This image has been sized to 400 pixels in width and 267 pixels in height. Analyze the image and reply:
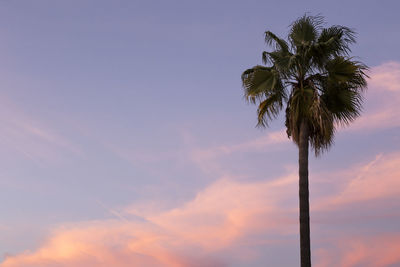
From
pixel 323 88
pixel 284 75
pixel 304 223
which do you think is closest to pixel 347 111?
pixel 323 88

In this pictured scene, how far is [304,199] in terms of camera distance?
2514 centimetres

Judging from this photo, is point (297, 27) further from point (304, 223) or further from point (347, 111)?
point (304, 223)

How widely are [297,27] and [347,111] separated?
4696 mm

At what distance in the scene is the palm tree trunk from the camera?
24.3 metres

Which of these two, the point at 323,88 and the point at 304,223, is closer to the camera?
the point at 304,223

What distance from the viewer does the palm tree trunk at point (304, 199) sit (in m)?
24.3

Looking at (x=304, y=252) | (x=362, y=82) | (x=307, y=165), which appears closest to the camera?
(x=304, y=252)

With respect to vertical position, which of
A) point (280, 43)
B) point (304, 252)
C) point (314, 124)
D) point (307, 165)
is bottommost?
point (304, 252)

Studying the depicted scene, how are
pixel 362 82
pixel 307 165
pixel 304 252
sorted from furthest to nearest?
pixel 362 82 < pixel 307 165 < pixel 304 252

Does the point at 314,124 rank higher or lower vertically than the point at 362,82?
lower

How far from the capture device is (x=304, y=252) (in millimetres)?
24281

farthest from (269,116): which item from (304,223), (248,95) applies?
(304,223)

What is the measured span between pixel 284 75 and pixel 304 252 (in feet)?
27.3

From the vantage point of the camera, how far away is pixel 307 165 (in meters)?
25.8
